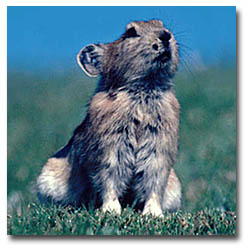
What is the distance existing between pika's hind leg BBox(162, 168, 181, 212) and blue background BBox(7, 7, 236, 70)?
123cm

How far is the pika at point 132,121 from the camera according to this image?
15.5ft

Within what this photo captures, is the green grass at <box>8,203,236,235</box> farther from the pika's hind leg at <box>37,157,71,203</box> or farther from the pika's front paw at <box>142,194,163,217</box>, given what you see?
the pika's hind leg at <box>37,157,71,203</box>

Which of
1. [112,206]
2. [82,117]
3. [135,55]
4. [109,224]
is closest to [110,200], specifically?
[112,206]

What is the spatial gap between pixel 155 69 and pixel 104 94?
0.54 meters

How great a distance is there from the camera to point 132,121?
474 centimetres

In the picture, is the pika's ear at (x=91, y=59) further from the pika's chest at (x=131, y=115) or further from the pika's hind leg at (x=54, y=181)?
the pika's hind leg at (x=54, y=181)

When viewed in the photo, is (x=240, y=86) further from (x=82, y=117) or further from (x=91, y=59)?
(x=82, y=117)

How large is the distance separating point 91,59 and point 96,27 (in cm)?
30

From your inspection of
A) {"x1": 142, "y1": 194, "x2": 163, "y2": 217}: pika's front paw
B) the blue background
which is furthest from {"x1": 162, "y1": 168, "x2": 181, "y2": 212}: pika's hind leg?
the blue background

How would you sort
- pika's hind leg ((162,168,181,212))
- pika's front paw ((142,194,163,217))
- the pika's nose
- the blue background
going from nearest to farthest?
the pika's nose, pika's front paw ((142,194,163,217)), the blue background, pika's hind leg ((162,168,181,212))

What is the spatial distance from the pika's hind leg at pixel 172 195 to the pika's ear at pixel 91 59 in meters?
1.23

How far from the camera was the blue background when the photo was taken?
4.93m
